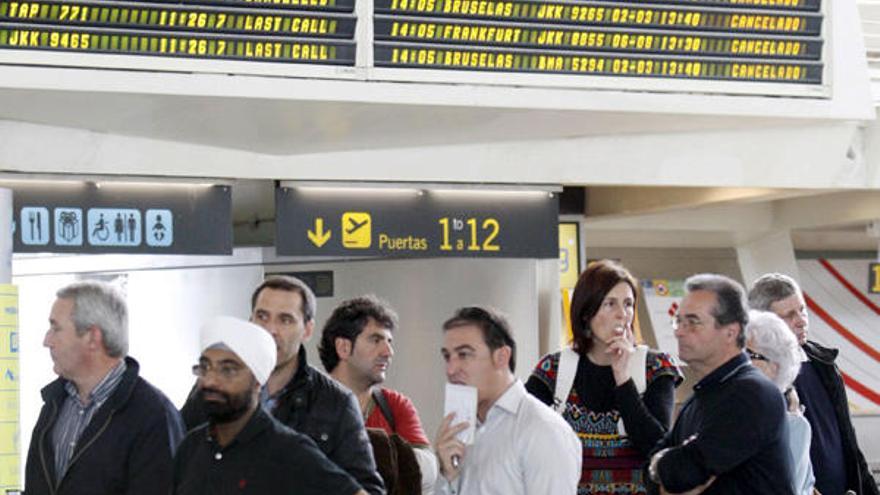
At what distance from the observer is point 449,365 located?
548 centimetres

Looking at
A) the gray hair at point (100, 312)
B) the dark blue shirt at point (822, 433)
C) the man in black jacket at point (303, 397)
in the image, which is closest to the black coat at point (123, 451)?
the gray hair at point (100, 312)

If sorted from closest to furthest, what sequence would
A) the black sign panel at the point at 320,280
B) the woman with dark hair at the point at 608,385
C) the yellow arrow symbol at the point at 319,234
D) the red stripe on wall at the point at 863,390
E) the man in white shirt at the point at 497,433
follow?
the man in white shirt at the point at 497,433
the woman with dark hair at the point at 608,385
the yellow arrow symbol at the point at 319,234
the black sign panel at the point at 320,280
the red stripe on wall at the point at 863,390

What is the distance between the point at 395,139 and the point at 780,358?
350 centimetres

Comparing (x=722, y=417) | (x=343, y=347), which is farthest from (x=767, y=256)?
(x=722, y=417)

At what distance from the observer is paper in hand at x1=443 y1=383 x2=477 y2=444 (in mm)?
5336

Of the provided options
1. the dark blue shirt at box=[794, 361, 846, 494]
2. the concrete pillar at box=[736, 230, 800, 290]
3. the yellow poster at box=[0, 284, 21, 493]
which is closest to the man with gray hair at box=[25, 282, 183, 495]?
the yellow poster at box=[0, 284, 21, 493]

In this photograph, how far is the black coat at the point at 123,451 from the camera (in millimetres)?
5203

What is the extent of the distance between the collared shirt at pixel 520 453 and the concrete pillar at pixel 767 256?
862cm

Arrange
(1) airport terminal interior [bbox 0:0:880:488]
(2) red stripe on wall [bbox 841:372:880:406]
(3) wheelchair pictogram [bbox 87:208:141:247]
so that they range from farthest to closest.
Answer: (2) red stripe on wall [bbox 841:372:880:406] < (3) wheelchair pictogram [bbox 87:208:141:247] < (1) airport terminal interior [bbox 0:0:880:488]

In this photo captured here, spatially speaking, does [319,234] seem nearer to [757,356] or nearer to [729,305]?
[757,356]

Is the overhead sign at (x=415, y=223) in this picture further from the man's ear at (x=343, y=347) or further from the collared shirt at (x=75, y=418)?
the collared shirt at (x=75, y=418)

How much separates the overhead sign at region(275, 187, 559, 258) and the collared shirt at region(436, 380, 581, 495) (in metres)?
4.01

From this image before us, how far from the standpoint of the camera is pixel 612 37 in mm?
9422

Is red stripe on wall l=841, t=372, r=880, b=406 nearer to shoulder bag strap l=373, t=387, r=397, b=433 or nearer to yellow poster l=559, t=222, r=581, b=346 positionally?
yellow poster l=559, t=222, r=581, b=346
